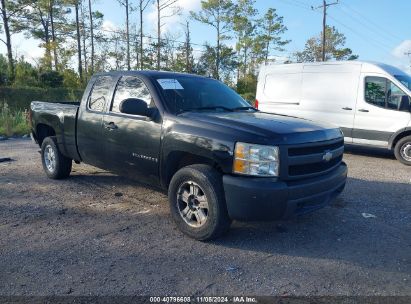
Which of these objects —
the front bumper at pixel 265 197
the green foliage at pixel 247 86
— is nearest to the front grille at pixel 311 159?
the front bumper at pixel 265 197

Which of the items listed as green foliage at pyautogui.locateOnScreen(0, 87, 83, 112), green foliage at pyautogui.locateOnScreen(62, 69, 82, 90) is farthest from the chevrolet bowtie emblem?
green foliage at pyautogui.locateOnScreen(62, 69, 82, 90)

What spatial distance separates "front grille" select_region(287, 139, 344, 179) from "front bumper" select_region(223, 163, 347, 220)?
0.39 ft

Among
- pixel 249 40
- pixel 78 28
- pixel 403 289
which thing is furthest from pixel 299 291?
pixel 249 40

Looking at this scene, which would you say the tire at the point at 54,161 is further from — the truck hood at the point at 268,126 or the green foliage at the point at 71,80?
the green foliage at the point at 71,80

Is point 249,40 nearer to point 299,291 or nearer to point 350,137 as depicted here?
point 350,137

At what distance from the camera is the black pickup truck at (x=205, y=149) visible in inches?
141

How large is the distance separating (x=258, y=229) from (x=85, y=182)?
3.38 meters

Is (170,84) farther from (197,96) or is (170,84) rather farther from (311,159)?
(311,159)

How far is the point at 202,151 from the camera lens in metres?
3.87

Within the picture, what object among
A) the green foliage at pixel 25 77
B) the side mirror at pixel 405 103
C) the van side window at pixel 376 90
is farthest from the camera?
the green foliage at pixel 25 77

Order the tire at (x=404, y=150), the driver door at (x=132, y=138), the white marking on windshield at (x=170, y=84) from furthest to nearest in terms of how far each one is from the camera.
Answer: the tire at (x=404, y=150), the white marking on windshield at (x=170, y=84), the driver door at (x=132, y=138)

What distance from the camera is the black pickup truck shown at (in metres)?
3.59

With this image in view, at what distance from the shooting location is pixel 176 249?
3816mm

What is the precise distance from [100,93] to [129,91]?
26.5 inches
